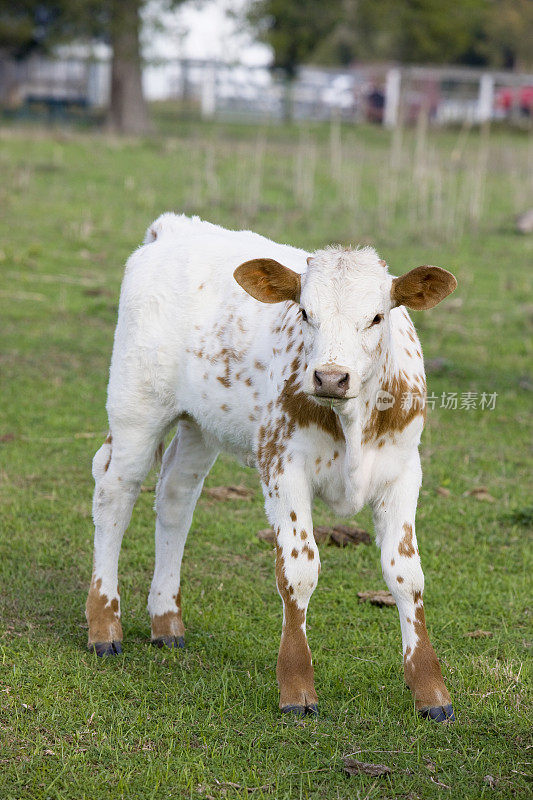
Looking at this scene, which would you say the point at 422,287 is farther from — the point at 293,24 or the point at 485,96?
the point at 485,96

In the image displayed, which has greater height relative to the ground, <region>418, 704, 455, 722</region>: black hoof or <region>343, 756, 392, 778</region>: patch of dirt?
<region>343, 756, 392, 778</region>: patch of dirt

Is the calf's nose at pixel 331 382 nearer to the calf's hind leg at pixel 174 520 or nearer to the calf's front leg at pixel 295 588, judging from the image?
the calf's front leg at pixel 295 588

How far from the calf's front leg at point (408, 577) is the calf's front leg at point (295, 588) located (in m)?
0.33

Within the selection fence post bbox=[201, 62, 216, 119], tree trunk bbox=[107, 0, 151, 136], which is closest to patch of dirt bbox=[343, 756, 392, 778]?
tree trunk bbox=[107, 0, 151, 136]

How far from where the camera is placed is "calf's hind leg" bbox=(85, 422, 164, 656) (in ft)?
17.2

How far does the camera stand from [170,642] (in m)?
5.25

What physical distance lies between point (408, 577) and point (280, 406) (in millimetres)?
887

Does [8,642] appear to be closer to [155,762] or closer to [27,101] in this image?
[155,762]

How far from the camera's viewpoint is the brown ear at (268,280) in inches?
172

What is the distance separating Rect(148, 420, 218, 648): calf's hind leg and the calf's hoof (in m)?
0.97

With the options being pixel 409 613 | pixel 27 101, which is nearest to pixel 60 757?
pixel 409 613

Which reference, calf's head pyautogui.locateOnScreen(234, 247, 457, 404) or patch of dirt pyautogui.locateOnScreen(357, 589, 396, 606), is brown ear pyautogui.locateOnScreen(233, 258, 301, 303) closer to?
calf's head pyautogui.locateOnScreen(234, 247, 457, 404)

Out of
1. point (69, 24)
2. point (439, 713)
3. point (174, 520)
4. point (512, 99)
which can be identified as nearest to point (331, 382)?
point (439, 713)

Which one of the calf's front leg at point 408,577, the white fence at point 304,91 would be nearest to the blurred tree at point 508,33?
the white fence at point 304,91
